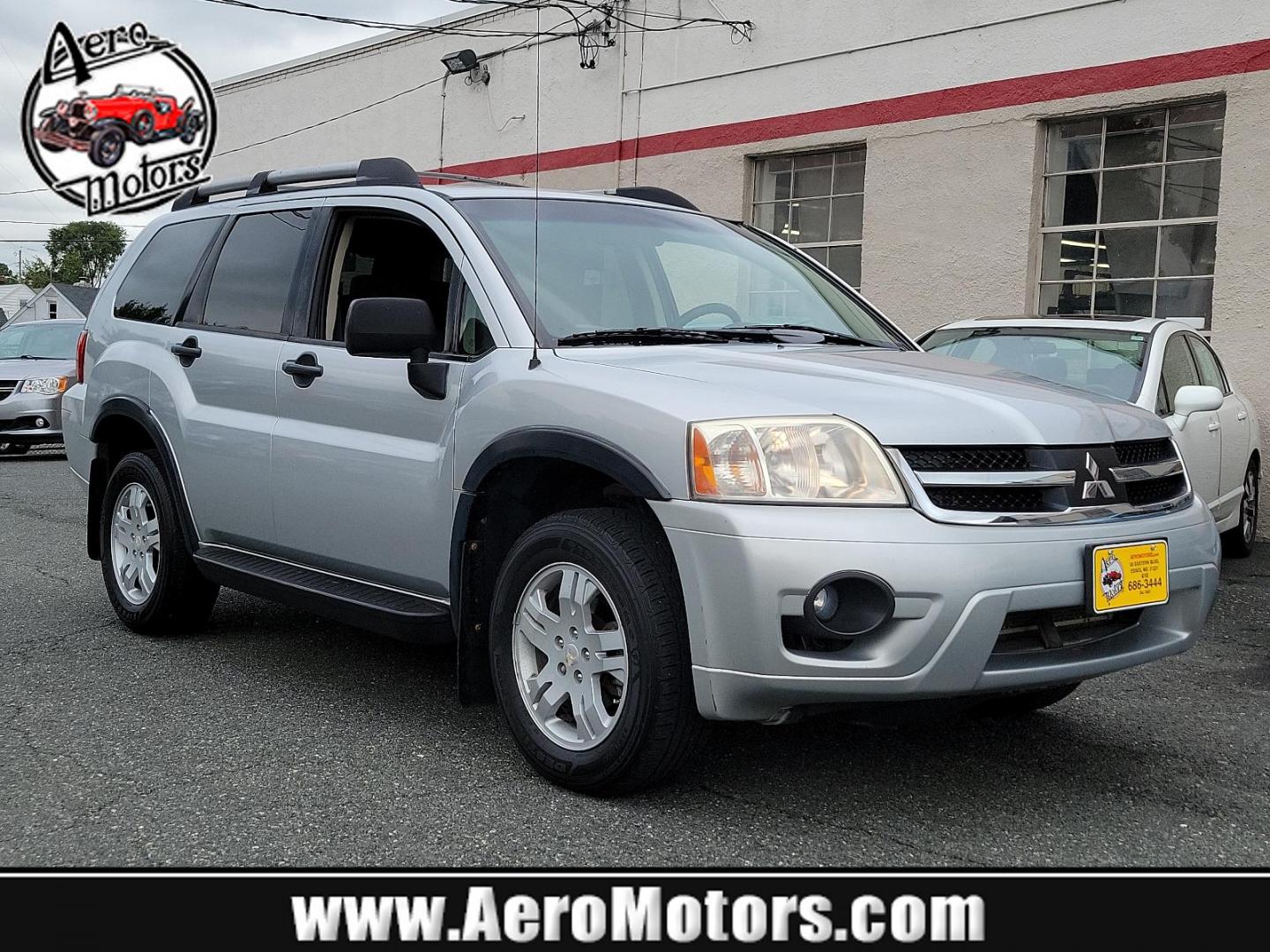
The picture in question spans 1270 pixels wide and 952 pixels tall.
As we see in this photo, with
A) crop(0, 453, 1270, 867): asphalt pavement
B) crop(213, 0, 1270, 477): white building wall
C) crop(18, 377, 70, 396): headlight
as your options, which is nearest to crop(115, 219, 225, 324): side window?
crop(0, 453, 1270, 867): asphalt pavement

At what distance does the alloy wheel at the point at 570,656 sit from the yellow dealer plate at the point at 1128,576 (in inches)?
47.6

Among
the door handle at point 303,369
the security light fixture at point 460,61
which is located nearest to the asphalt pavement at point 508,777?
the door handle at point 303,369

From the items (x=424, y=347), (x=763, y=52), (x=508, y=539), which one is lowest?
(x=508, y=539)

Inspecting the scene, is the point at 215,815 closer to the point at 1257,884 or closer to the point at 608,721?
the point at 608,721

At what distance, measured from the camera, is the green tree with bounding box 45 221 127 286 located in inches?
2844

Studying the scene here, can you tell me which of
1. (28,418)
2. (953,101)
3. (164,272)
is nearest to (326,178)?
(164,272)

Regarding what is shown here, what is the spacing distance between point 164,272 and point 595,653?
322 centimetres

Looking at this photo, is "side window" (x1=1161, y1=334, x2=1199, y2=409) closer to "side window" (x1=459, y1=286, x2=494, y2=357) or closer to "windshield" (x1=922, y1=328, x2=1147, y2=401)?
"windshield" (x1=922, y1=328, x2=1147, y2=401)

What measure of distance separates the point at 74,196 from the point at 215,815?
41.8ft

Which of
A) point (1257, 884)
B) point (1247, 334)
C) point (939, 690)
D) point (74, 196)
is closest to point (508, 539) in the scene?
point (939, 690)

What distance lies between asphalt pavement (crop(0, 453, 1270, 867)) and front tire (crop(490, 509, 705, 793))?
15 cm

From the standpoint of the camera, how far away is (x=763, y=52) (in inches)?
526

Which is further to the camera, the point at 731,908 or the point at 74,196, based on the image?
the point at 74,196

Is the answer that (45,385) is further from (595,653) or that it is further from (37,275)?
(37,275)
